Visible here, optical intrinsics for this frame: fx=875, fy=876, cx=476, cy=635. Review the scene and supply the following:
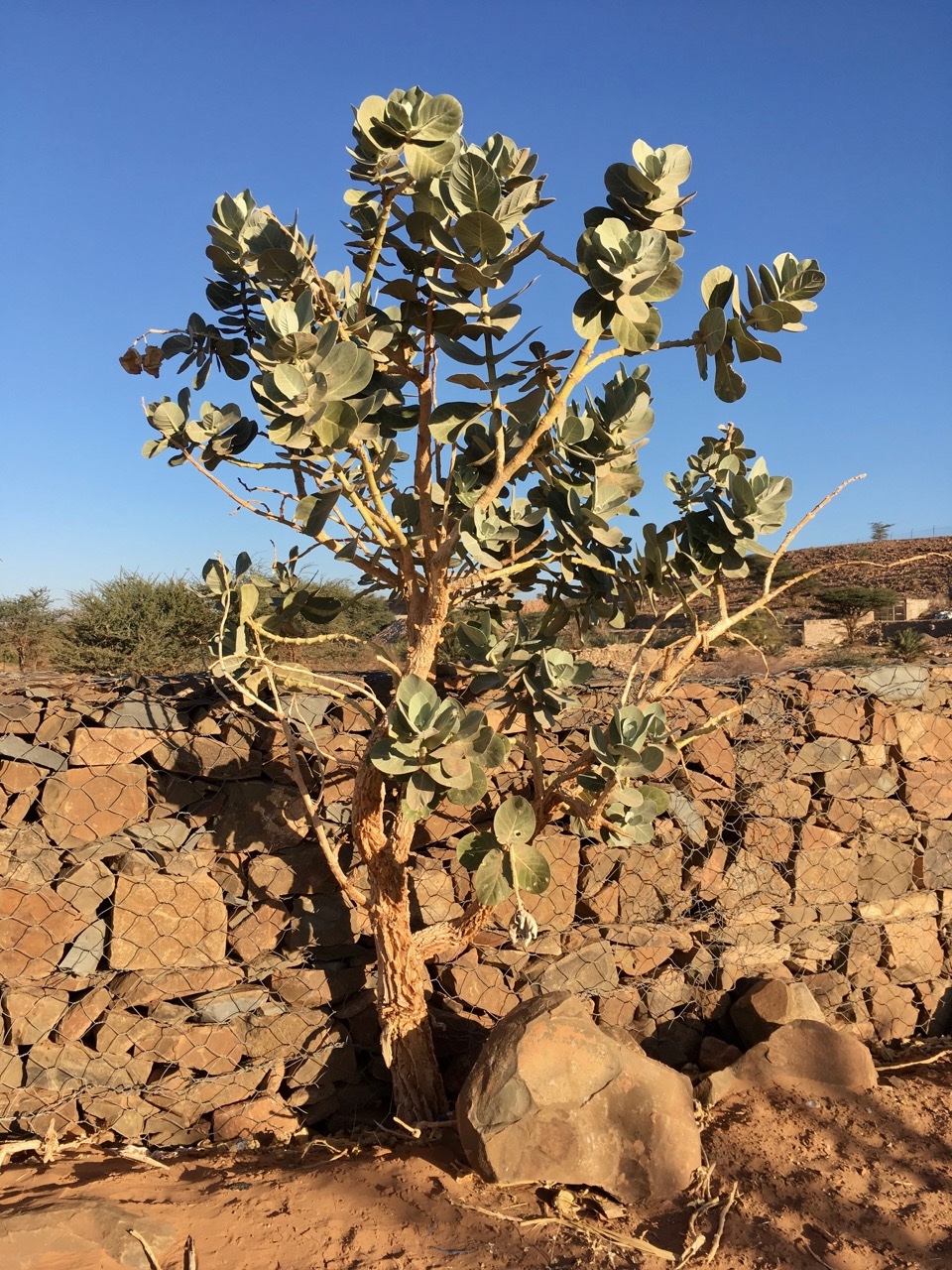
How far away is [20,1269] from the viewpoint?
210 cm

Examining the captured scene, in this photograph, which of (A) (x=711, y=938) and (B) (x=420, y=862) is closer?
(B) (x=420, y=862)

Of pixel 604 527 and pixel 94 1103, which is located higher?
pixel 604 527

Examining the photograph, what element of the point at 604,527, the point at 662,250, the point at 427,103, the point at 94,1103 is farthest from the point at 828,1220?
the point at 427,103

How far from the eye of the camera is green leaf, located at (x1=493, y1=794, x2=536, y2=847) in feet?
8.97

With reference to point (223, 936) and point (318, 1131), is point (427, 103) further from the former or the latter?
point (318, 1131)

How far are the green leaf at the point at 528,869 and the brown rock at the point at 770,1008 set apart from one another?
64.8 inches

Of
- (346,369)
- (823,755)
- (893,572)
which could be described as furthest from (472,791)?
(893,572)

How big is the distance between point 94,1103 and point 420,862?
1.48 m

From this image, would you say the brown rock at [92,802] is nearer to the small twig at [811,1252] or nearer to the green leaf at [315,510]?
the green leaf at [315,510]

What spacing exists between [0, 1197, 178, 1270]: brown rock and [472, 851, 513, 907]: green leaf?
4.01 feet

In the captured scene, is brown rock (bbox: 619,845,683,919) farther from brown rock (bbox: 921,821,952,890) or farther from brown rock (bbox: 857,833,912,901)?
brown rock (bbox: 921,821,952,890)

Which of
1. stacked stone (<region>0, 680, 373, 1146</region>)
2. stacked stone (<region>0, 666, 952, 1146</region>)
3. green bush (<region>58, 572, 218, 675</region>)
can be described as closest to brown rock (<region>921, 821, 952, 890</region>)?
stacked stone (<region>0, 666, 952, 1146</region>)

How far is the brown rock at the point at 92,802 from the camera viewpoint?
10.6 ft

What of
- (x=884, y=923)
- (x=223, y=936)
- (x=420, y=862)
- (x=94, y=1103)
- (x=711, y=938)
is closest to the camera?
(x=94, y=1103)
